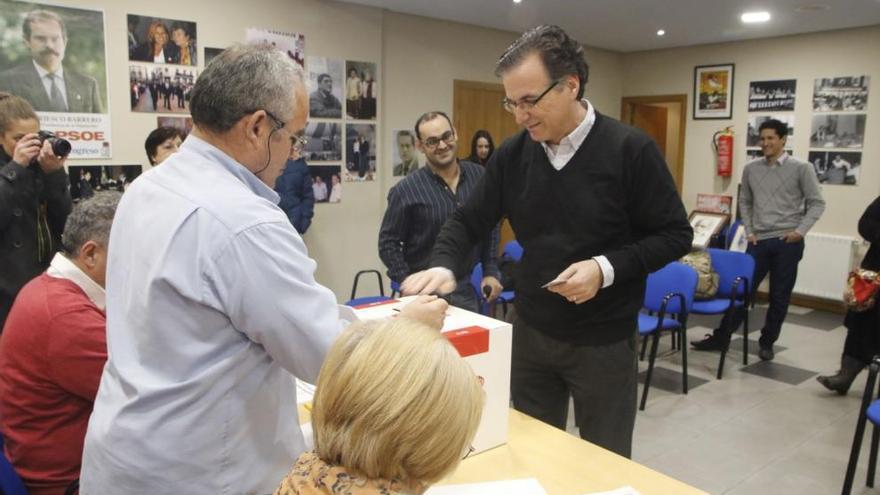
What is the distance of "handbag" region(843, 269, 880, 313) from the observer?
3.44 meters

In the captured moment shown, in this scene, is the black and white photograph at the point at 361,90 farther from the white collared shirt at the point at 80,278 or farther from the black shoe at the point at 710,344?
the white collared shirt at the point at 80,278

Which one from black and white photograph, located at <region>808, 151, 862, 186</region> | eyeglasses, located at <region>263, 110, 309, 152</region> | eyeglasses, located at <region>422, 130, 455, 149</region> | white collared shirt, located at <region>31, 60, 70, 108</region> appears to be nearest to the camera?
eyeglasses, located at <region>263, 110, 309, 152</region>

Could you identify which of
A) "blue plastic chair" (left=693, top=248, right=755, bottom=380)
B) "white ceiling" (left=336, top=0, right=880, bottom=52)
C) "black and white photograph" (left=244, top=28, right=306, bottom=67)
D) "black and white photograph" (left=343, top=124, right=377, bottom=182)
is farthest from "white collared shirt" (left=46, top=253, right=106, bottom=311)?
"white ceiling" (left=336, top=0, right=880, bottom=52)

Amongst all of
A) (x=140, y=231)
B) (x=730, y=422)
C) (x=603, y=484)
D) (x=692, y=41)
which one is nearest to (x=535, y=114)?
(x=603, y=484)

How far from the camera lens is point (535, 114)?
171cm

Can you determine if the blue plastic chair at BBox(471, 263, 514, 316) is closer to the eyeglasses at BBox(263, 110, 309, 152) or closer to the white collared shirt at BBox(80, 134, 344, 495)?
the eyeglasses at BBox(263, 110, 309, 152)

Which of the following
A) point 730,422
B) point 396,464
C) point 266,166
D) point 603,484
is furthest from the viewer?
point 730,422

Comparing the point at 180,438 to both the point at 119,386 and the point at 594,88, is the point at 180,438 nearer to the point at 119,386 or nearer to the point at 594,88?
the point at 119,386

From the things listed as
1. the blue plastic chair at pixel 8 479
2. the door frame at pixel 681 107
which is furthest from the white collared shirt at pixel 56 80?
the door frame at pixel 681 107

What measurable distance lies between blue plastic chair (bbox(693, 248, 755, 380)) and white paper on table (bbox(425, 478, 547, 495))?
3521mm

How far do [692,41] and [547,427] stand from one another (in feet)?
21.7

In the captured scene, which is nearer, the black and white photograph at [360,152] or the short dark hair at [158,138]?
the short dark hair at [158,138]

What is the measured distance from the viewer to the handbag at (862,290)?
135 inches

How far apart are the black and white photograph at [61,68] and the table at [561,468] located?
151 inches
